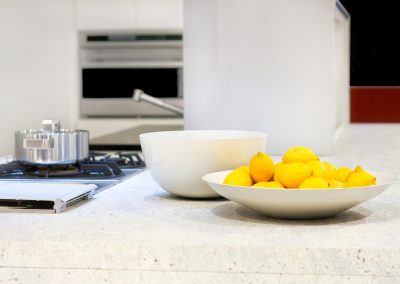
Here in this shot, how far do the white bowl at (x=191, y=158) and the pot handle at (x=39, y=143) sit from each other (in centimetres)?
35

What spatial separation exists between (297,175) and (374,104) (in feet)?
11.8

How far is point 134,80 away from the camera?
342cm

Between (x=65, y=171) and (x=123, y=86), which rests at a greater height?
(x=123, y=86)

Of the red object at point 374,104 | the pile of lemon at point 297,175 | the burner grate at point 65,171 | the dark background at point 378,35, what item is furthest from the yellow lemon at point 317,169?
the dark background at point 378,35

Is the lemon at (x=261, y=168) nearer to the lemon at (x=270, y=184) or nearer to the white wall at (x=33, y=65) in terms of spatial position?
the lemon at (x=270, y=184)

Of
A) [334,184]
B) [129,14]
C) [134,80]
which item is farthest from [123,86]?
[334,184]

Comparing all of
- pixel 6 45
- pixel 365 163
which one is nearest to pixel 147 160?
pixel 365 163

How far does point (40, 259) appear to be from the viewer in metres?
0.87

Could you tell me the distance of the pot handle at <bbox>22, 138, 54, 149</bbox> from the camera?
56.9 inches

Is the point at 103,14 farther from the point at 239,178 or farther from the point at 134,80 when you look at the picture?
the point at 239,178

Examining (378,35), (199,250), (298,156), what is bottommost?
(199,250)

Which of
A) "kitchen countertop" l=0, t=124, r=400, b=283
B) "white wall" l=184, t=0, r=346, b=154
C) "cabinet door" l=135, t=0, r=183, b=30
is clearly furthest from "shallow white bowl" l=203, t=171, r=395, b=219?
"cabinet door" l=135, t=0, r=183, b=30

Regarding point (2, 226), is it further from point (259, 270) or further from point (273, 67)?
point (273, 67)

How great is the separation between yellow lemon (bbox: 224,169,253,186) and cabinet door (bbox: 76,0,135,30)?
233cm
